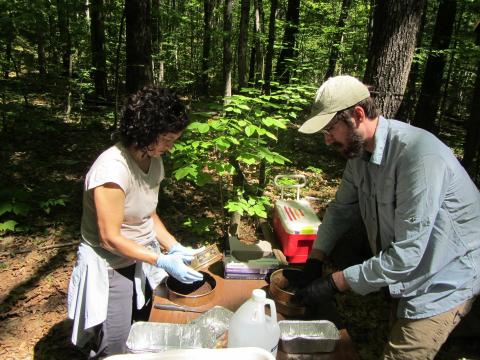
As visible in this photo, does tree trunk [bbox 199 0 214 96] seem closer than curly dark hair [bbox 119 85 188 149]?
No

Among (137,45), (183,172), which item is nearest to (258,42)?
(137,45)

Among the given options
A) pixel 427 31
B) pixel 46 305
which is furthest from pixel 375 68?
pixel 427 31

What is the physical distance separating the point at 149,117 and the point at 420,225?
1519 mm

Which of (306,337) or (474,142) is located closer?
(306,337)

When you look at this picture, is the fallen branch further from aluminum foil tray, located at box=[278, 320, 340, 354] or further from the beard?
the beard

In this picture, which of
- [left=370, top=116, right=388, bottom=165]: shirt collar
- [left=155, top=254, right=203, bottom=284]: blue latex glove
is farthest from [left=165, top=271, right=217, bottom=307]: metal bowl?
[left=370, top=116, right=388, bottom=165]: shirt collar

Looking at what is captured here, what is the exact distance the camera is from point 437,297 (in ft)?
6.10

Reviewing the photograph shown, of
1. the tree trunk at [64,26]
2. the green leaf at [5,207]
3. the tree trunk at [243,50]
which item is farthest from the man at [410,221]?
the tree trunk at [64,26]

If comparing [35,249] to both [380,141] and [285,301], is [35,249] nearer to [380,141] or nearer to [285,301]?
[285,301]

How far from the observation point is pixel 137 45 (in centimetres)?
551

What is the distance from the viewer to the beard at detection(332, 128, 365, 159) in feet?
6.17

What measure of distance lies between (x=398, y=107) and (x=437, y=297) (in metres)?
2.40

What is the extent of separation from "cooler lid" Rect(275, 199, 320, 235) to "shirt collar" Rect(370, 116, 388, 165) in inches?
61.3

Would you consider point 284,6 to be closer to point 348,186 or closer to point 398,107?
point 398,107
